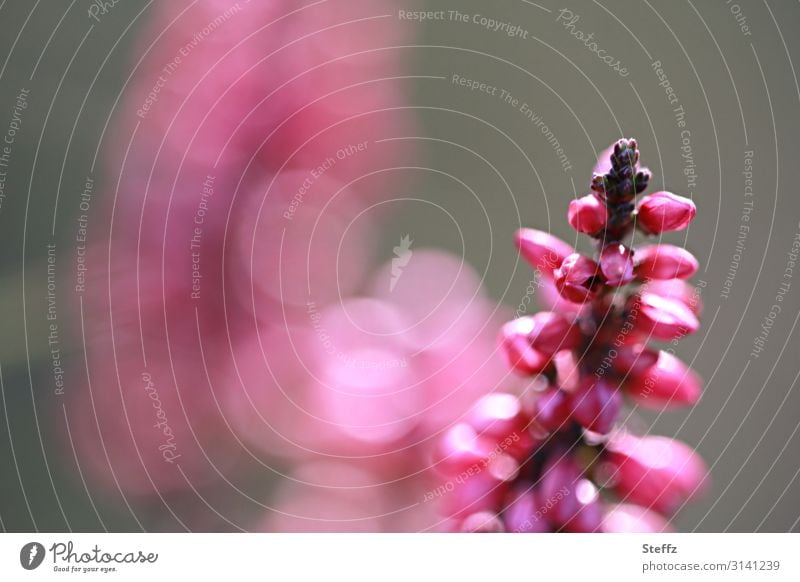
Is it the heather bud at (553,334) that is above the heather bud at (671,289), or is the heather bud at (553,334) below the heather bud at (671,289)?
below

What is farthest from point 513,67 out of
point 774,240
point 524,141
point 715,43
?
point 774,240

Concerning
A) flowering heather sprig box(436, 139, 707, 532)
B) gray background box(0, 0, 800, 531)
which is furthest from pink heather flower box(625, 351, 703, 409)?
gray background box(0, 0, 800, 531)

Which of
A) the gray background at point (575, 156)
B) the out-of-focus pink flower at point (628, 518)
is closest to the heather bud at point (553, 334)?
the out-of-focus pink flower at point (628, 518)

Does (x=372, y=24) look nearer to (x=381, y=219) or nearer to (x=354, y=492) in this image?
(x=381, y=219)

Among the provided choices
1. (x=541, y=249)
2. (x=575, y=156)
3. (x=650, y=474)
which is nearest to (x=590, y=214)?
(x=541, y=249)

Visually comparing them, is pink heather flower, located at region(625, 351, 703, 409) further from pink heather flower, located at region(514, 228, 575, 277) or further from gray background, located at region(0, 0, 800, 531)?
gray background, located at region(0, 0, 800, 531)

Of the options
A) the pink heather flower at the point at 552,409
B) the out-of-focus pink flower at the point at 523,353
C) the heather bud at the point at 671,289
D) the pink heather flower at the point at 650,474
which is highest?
the heather bud at the point at 671,289

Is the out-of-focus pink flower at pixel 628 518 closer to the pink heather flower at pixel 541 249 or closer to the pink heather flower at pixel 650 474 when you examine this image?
the pink heather flower at pixel 650 474
